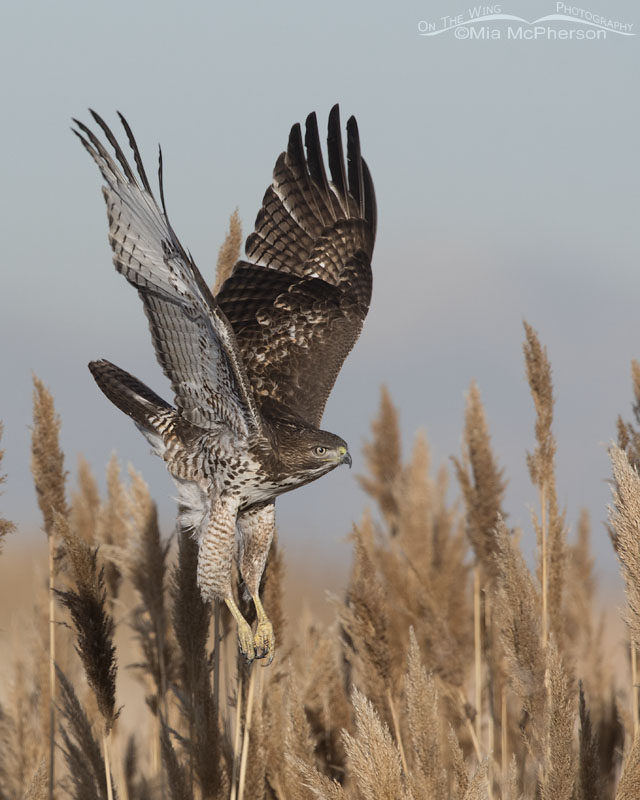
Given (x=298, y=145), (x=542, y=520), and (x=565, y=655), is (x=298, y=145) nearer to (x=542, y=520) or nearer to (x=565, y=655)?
(x=542, y=520)

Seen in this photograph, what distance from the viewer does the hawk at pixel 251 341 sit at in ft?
11.4

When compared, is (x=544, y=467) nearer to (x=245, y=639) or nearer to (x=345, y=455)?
(x=345, y=455)

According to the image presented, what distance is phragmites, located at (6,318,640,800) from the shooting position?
2740 mm

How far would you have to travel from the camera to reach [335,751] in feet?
14.8

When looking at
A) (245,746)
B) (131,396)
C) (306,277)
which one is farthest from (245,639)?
(306,277)

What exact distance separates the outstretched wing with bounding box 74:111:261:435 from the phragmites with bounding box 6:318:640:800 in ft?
1.78

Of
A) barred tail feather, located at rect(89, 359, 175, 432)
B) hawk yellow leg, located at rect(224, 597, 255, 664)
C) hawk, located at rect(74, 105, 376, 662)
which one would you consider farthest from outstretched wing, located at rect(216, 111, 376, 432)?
hawk yellow leg, located at rect(224, 597, 255, 664)

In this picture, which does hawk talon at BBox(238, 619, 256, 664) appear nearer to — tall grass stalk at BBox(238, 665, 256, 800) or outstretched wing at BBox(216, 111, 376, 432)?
tall grass stalk at BBox(238, 665, 256, 800)

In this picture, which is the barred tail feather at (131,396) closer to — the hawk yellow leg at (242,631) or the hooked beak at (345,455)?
the hooked beak at (345,455)

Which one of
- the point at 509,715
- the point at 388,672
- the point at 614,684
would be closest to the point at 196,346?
the point at 388,672

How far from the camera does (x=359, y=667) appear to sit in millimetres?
3877

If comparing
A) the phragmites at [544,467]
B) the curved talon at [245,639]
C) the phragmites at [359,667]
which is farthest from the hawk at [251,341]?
the phragmites at [544,467]

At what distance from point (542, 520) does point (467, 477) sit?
3.90 ft

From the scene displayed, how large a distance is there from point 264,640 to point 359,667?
407 millimetres
